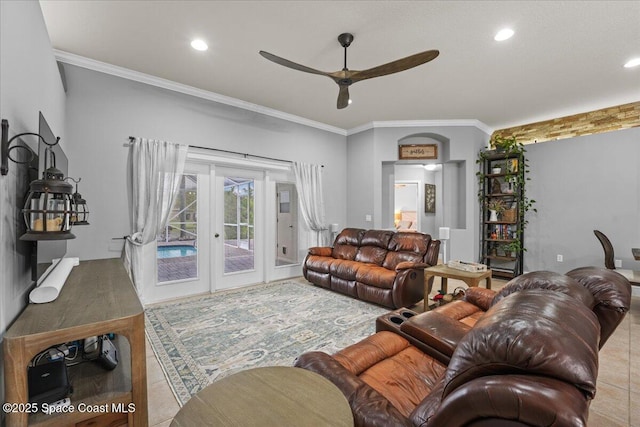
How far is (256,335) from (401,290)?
5.89ft

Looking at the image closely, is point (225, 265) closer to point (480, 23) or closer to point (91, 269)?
point (91, 269)

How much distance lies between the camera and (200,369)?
7.59 feet

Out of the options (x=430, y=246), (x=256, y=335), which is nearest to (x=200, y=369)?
(x=256, y=335)

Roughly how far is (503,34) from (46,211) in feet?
13.1

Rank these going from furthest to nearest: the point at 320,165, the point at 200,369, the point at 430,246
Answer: the point at 320,165, the point at 430,246, the point at 200,369

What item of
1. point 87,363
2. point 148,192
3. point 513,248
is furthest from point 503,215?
point 87,363

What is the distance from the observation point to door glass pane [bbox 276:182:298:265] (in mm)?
5305

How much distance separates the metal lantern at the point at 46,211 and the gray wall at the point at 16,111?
0.08 metres

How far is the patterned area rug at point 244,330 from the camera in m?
2.38

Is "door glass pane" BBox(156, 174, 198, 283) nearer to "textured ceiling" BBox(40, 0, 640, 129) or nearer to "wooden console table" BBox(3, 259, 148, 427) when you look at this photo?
"textured ceiling" BBox(40, 0, 640, 129)

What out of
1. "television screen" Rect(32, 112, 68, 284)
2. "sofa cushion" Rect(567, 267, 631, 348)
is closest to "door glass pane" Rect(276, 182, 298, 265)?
"television screen" Rect(32, 112, 68, 284)

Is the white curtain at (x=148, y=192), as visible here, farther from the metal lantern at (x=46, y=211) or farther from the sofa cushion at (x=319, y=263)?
the sofa cushion at (x=319, y=263)

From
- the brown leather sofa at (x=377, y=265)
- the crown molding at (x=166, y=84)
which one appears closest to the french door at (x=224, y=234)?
the brown leather sofa at (x=377, y=265)

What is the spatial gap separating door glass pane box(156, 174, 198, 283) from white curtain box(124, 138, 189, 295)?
25 centimetres
